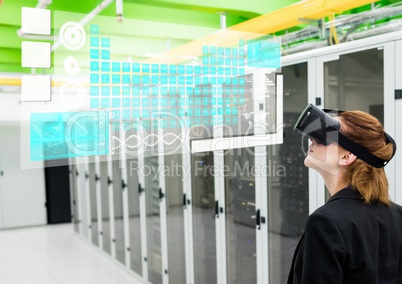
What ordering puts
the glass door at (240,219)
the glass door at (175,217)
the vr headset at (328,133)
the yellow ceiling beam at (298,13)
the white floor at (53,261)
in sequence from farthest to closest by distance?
the white floor at (53,261)
the glass door at (175,217)
the glass door at (240,219)
the yellow ceiling beam at (298,13)
the vr headset at (328,133)

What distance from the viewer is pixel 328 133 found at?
1435mm

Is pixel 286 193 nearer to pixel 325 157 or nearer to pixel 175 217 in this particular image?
pixel 175 217

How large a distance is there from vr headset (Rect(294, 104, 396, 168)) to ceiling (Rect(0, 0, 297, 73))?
2.79 metres

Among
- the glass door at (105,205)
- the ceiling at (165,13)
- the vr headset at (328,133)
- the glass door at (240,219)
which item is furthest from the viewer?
the glass door at (105,205)

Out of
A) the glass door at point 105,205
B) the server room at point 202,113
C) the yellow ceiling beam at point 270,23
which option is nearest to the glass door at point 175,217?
the server room at point 202,113

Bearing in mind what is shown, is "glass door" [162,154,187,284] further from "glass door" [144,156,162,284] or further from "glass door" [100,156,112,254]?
"glass door" [100,156,112,254]

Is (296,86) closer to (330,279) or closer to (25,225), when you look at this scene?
(330,279)

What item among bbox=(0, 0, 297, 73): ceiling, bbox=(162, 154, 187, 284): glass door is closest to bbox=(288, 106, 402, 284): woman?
bbox=(162, 154, 187, 284): glass door

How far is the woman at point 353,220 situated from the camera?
1268 mm

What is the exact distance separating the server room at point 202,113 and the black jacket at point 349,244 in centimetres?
106

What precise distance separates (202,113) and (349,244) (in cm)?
239

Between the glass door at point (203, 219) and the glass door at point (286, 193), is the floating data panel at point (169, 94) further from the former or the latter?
the glass door at point (203, 219)

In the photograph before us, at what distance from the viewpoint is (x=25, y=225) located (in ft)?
29.7

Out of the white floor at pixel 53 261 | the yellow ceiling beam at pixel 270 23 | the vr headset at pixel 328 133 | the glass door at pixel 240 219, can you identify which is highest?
the yellow ceiling beam at pixel 270 23
